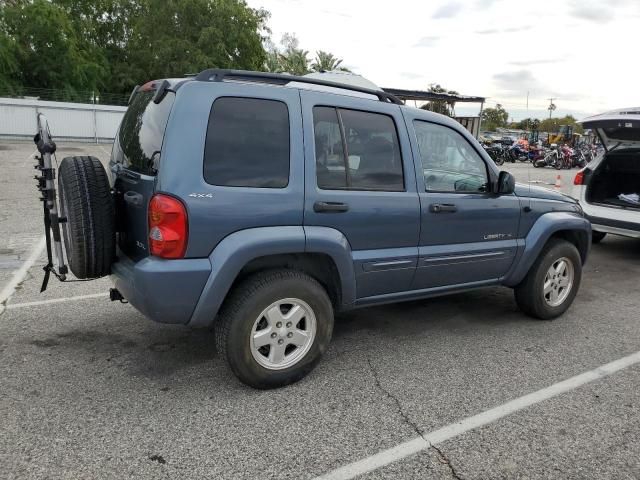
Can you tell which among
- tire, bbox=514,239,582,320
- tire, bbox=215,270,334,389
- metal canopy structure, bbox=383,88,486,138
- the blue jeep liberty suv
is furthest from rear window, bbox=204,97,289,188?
metal canopy structure, bbox=383,88,486,138

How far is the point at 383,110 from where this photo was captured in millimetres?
3680

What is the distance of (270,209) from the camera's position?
309 centimetres

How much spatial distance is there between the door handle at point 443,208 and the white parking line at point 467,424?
1347 millimetres

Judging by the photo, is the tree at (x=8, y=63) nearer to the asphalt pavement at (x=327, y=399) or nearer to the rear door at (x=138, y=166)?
the rear door at (x=138, y=166)

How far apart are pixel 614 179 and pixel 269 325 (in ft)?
22.3

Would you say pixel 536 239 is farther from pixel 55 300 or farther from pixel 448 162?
pixel 55 300

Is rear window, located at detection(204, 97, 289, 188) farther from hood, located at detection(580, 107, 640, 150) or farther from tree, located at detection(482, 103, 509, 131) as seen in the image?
tree, located at detection(482, 103, 509, 131)

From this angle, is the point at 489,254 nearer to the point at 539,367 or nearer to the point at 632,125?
the point at 539,367

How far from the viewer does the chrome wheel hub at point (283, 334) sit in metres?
3.20

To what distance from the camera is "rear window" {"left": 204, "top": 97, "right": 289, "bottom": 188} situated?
299 cm

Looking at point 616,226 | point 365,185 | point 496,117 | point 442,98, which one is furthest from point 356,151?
point 496,117

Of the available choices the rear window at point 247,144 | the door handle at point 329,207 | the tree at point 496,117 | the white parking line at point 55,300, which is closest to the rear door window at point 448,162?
the door handle at point 329,207

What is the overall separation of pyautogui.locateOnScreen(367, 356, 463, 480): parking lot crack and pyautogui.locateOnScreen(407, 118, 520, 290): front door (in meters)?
0.74

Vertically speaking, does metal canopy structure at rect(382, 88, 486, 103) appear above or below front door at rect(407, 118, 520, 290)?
above
